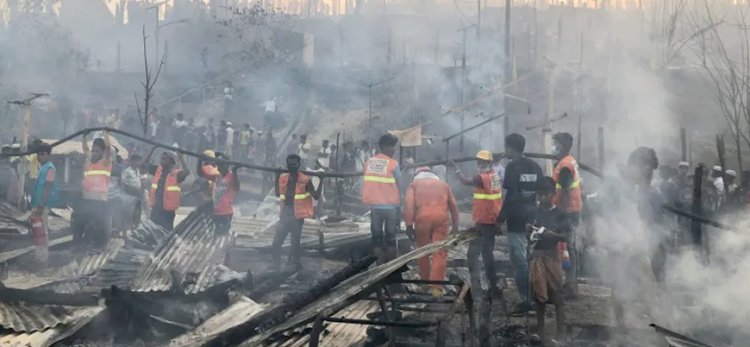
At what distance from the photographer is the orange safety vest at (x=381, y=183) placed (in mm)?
9086

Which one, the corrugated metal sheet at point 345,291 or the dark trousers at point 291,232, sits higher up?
the corrugated metal sheet at point 345,291

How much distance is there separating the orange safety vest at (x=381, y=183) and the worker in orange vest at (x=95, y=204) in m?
4.19

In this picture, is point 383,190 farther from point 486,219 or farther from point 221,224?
point 221,224

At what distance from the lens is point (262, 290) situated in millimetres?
8562

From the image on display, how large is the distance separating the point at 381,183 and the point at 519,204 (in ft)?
6.19

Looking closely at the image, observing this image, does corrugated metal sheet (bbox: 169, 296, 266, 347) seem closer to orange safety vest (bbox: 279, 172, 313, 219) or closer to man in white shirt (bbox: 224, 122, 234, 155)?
orange safety vest (bbox: 279, 172, 313, 219)

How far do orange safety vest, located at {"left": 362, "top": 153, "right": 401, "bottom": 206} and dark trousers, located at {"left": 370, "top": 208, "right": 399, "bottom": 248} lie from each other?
15cm

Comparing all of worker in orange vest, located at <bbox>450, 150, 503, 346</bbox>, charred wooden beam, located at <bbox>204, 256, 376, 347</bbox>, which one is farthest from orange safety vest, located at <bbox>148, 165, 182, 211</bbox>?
charred wooden beam, located at <bbox>204, 256, 376, 347</bbox>

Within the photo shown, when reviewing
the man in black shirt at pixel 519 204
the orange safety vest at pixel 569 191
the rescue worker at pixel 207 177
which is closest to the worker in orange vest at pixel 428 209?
the man in black shirt at pixel 519 204

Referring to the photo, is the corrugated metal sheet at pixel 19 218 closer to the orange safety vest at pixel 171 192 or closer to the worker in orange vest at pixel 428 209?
the orange safety vest at pixel 171 192

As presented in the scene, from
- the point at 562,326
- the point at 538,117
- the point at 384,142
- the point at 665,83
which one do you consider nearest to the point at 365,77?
the point at 538,117

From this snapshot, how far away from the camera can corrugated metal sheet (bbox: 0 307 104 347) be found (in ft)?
19.7

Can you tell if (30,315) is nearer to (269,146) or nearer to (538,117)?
(269,146)

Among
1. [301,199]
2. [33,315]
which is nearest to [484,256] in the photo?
[301,199]
